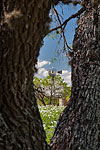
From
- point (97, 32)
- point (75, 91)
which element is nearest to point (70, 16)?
point (97, 32)

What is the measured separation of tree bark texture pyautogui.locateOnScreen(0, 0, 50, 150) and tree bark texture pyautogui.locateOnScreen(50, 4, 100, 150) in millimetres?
737

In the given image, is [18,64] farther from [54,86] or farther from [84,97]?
[54,86]

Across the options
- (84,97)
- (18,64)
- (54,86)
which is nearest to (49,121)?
(84,97)

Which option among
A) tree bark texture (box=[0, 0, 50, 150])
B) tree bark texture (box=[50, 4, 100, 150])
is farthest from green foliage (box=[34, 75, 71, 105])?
tree bark texture (box=[0, 0, 50, 150])

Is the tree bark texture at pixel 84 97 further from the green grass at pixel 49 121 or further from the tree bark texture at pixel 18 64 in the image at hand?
the green grass at pixel 49 121

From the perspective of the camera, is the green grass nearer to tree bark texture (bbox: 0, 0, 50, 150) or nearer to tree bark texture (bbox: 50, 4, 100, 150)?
tree bark texture (bbox: 50, 4, 100, 150)

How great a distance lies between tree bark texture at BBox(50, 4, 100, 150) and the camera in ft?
7.32

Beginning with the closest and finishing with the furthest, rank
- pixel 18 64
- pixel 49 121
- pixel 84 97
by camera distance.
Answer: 1. pixel 18 64
2. pixel 84 97
3. pixel 49 121

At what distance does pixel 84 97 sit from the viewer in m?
2.40

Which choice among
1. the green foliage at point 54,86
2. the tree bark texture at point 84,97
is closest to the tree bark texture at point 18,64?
the tree bark texture at point 84,97

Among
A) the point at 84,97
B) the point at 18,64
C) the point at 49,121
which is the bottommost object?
the point at 49,121

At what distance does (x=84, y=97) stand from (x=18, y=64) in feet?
4.02

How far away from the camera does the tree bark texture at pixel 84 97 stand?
87.8 inches

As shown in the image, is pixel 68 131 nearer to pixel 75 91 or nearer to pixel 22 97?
pixel 75 91
